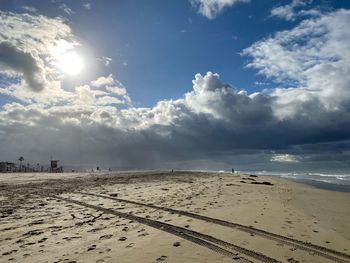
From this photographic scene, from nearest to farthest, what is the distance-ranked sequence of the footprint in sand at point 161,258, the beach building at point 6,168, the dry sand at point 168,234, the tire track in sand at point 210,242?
the footprint in sand at point 161,258
the tire track in sand at point 210,242
the dry sand at point 168,234
the beach building at point 6,168

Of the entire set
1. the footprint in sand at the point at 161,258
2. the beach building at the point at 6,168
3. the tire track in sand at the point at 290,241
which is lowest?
the tire track in sand at the point at 290,241

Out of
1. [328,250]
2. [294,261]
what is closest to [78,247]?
[294,261]

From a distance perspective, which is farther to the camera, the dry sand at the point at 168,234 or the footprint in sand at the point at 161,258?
the dry sand at the point at 168,234

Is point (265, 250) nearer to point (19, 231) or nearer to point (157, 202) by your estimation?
point (19, 231)

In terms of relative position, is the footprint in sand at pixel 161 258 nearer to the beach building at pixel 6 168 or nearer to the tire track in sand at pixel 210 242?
the tire track in sand at pixel 210 242

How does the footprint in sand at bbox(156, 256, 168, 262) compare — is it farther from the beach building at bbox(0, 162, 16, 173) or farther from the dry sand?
the beach building at bbox(0, 162, 16, 173)

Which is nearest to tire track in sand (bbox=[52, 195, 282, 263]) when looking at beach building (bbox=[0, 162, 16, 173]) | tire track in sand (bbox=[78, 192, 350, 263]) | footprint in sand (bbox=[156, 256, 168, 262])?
footprint in sand (bbox=[156, 256, 168, 262])

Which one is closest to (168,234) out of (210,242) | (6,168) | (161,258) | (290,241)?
(210,242)

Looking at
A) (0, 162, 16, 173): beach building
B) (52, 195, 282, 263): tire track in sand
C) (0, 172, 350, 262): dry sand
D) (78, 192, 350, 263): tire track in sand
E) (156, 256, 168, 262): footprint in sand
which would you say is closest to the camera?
(156, 256, 168, 262): footprint in sand

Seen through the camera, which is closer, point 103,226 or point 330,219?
point 103,226

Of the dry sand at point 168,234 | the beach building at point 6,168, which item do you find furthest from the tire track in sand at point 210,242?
the beach building at point 6,168

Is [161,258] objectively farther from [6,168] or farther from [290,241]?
[6,168]

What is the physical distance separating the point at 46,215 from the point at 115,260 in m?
6.63

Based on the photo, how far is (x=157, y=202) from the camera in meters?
17.0
